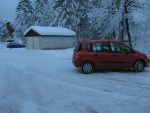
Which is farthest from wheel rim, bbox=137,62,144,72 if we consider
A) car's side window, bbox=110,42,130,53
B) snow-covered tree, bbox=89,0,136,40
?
snow-covered tree, bbox=89,0,136,40

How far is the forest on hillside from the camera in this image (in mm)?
32094

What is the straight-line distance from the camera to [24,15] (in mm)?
70250

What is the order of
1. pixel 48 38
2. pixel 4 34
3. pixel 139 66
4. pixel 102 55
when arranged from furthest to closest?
pixel 4 34, pixel 48 38, pixel 139 66, pixel 102 55

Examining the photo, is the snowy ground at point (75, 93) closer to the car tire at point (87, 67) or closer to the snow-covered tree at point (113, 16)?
the car tire at point (87, 67)

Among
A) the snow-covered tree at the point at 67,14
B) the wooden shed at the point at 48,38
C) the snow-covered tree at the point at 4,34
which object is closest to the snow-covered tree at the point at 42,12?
the snow-covered tree at the point at 67,14

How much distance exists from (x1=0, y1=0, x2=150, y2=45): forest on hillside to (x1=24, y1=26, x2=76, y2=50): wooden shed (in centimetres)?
458

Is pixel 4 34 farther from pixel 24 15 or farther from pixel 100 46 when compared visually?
pixel 100 46

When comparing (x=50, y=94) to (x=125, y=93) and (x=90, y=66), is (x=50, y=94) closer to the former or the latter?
(x=125, y=93)

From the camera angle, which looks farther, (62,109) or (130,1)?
(130,1)

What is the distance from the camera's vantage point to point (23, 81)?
44.0 ft

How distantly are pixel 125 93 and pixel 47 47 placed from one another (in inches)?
1531

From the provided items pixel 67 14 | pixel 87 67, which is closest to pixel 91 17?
pixel 87 67

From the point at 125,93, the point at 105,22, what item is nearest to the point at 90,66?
the point at 125,93

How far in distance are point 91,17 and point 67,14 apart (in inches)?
887
